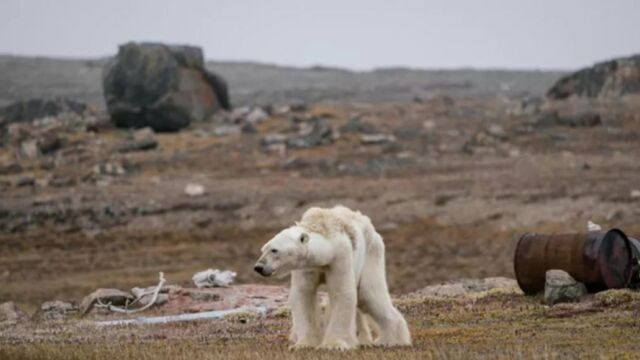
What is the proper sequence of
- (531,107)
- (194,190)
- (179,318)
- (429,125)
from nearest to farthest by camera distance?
(179,318), (194,190), (429,125), (531,107)

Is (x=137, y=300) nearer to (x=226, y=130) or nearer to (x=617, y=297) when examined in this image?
(x=617, y=297)

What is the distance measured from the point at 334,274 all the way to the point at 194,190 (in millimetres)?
45565

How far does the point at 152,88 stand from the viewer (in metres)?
77.9

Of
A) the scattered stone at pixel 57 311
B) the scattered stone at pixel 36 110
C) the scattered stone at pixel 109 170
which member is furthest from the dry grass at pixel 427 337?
the scattered stone at pixel 36 110

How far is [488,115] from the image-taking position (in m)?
86.1

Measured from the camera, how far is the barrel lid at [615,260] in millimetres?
24469

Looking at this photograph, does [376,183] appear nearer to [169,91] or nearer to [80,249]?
[80,249]

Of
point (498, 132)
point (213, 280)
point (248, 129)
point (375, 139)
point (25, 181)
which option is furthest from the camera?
point (248, 129)

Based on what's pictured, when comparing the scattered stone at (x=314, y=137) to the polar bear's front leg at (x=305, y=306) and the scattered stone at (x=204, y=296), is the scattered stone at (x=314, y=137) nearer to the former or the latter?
the scattered stone at (x=204, y=296)

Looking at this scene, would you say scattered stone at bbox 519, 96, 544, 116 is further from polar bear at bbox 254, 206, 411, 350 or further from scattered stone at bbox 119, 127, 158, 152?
polar bear at bbox 254, 206, 411, 350

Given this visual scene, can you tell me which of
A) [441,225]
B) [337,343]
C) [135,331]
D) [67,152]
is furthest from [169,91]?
[337,343]

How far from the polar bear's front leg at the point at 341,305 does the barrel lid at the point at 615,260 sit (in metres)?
9.14

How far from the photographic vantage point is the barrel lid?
80.3ft

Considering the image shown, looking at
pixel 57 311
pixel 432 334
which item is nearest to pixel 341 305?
pixel 432 334
